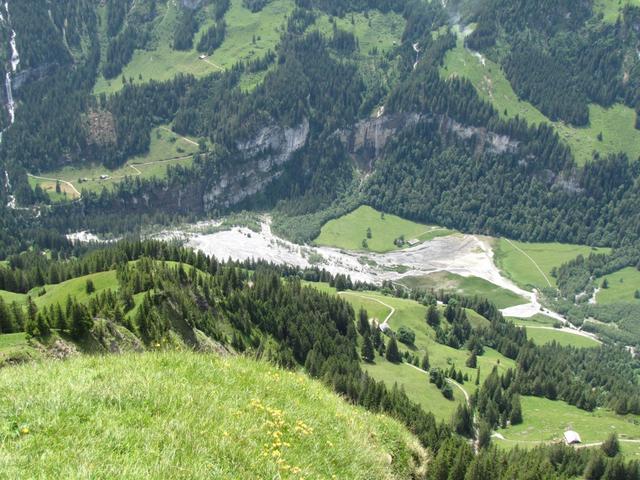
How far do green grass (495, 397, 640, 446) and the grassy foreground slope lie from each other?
11414 centimetres

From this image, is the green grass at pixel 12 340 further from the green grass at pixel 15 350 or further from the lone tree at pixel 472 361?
the lone tree at pixel 472 361

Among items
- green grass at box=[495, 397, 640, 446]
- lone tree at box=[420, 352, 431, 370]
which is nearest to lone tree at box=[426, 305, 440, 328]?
lone tree at box=[420, 352, 431, 370]

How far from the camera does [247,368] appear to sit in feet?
75.0

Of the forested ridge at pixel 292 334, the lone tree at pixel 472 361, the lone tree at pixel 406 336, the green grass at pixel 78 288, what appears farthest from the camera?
the lone tree at pixel 406 336

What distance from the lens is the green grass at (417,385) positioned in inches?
5074

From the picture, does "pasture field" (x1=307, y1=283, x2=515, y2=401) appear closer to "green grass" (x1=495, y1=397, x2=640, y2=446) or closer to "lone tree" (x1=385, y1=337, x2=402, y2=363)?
"lone tree" (x1=385, y1=337, x2=402, y2=363)

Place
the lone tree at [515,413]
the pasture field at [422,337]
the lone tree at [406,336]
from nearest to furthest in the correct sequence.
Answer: the lone tree at [515,413] < the pasture field at [422,337] < the lone tree at [406,336]

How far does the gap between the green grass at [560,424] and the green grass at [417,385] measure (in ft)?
41.1

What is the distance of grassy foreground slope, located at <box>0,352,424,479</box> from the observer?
46.6ft

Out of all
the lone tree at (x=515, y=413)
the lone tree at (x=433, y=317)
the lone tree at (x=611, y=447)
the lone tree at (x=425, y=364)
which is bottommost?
the lone tree at (x=433, y=317)

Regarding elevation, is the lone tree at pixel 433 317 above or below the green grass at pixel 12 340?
below

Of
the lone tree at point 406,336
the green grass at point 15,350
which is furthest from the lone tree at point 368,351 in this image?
the green grass at point 15,350

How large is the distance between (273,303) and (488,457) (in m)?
69.4

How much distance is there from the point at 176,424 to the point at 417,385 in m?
127
